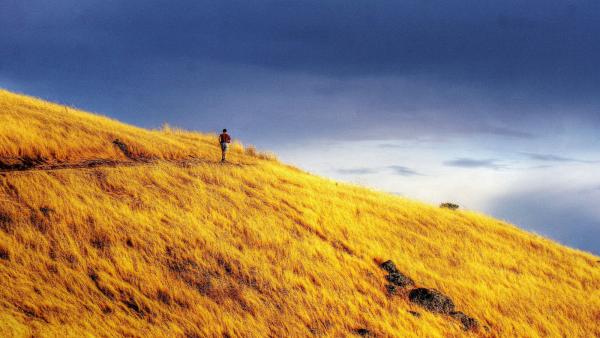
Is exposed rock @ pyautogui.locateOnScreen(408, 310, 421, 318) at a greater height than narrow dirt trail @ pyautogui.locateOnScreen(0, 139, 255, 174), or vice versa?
narrow dirt trail @ pyautogui.locateOnScreen(0, 139, 255, 174)

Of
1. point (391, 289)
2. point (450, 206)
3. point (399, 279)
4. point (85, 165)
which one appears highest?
point (85, 165)

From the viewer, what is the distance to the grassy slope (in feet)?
22.9

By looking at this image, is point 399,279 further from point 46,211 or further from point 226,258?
point 46,211

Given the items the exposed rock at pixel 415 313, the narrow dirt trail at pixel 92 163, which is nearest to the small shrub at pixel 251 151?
the narrow dirt trail at pixel 92 163

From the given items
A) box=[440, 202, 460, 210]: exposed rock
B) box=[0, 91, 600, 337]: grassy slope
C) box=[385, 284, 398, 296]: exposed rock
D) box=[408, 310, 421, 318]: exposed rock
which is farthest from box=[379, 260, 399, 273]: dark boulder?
box=[440, 202, 460, 210]: exposed rock

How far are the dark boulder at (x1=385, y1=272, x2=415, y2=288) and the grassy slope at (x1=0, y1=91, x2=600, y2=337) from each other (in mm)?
330

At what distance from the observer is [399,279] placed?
10.6 metres

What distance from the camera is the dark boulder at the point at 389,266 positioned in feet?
36.3

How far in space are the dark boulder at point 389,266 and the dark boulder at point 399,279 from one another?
0.19 metres

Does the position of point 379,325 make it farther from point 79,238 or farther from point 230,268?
point 79,238

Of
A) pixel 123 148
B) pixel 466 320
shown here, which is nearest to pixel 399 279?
pixel 466 320

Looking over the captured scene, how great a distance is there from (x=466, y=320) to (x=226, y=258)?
5.45 m

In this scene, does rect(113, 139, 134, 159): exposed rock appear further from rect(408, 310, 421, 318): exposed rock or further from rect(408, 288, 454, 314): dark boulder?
rect(408, 310, 421, 318): exposed rock

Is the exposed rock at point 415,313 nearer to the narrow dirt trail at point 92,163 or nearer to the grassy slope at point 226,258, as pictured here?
the grassy slope at point 226,258
